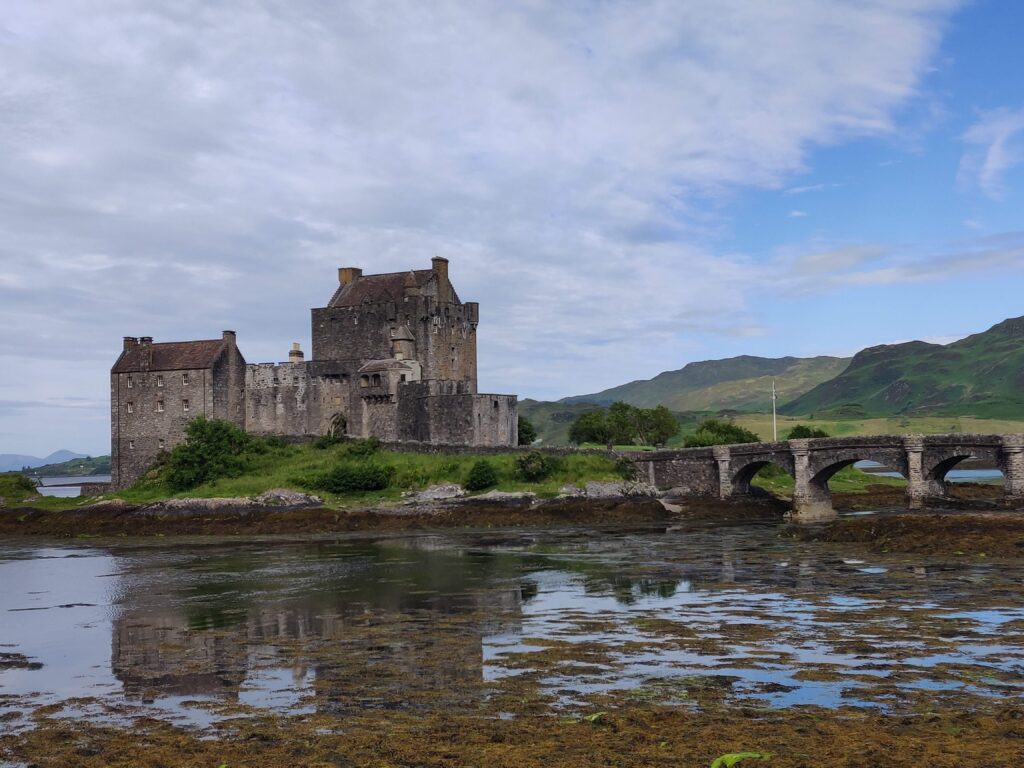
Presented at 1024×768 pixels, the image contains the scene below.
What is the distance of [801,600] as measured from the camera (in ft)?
84.3

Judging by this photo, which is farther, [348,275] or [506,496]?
[348,275]

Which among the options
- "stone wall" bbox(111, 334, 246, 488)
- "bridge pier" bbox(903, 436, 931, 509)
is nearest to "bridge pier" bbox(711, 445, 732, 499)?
"bridge pier" bbox(903, 436, 931, 509)

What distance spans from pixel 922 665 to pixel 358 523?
41718 millimetres

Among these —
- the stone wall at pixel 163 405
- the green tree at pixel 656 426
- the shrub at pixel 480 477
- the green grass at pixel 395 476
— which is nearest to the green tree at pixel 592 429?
the green tree at pixel 656 426

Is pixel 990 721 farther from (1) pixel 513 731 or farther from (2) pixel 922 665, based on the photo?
(1) pixel 513 731

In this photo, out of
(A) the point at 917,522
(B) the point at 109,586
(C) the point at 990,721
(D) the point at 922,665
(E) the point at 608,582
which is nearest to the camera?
(C) the point at 990,721

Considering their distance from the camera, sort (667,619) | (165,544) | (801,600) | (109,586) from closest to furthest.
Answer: (667,619), (801,600), (109,586), (165,544)

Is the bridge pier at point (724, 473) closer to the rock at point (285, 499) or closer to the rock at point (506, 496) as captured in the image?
the rock at point (506, 496)

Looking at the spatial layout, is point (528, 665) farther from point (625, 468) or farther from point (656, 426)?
point (656, 426)

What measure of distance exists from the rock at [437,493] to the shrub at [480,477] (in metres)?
0.65

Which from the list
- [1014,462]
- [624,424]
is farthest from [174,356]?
[1014,462]

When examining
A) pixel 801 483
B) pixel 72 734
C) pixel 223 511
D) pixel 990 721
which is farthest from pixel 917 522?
pixel 223 511

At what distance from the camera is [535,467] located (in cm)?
5981

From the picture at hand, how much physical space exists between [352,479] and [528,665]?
43.1 metres
